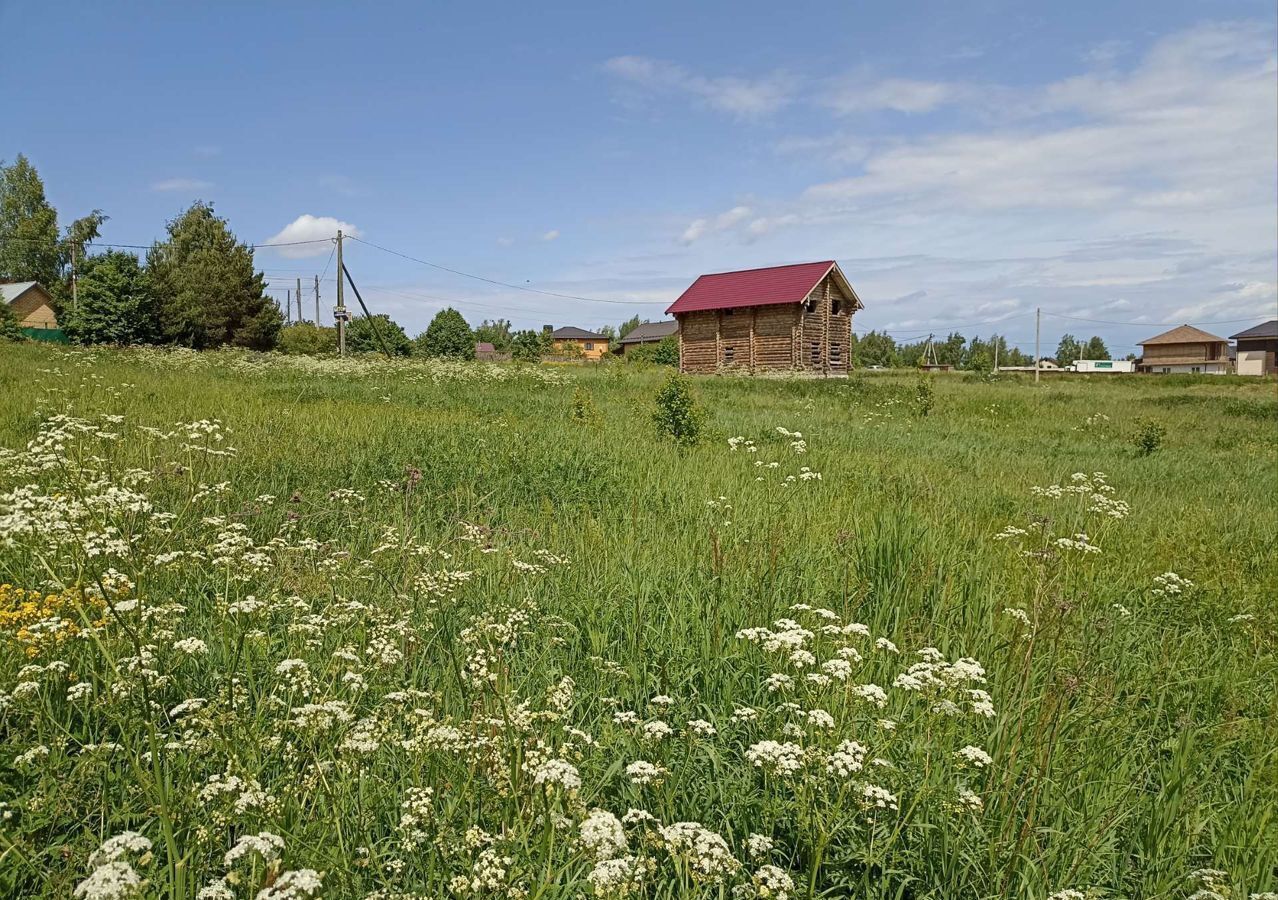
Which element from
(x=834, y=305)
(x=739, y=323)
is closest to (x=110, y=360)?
(x=739, y=323)

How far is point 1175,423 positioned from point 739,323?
76.2 feet

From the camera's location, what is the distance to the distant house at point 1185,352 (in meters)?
81.2

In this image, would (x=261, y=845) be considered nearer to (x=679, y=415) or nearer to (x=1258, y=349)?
(x=679, y=415)

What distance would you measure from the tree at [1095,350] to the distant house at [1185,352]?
191ft

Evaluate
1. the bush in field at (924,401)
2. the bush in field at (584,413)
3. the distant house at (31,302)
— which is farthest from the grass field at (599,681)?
the distant house at (31,302)

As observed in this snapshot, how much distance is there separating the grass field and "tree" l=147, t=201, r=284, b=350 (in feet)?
141

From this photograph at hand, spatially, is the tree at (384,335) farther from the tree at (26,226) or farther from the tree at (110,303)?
the tree at (26,226)

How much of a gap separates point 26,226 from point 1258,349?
119 meters

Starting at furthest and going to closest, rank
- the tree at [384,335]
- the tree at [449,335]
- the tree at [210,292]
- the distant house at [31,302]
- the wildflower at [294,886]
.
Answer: the tree at [449,335] → the tree at [384,335] → the distant house at [31,302] → the tree at [210,292] → the wildflower at [294,886]

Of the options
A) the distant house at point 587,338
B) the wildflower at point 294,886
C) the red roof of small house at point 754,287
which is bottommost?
the wildflower at point 294,886

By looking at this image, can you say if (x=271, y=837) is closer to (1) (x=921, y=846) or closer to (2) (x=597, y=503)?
(1) (x=921, y=846)

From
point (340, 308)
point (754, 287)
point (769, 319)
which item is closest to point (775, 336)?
point (769, 319)

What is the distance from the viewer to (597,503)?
22.4ft

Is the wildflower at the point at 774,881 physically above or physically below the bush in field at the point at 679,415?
below
